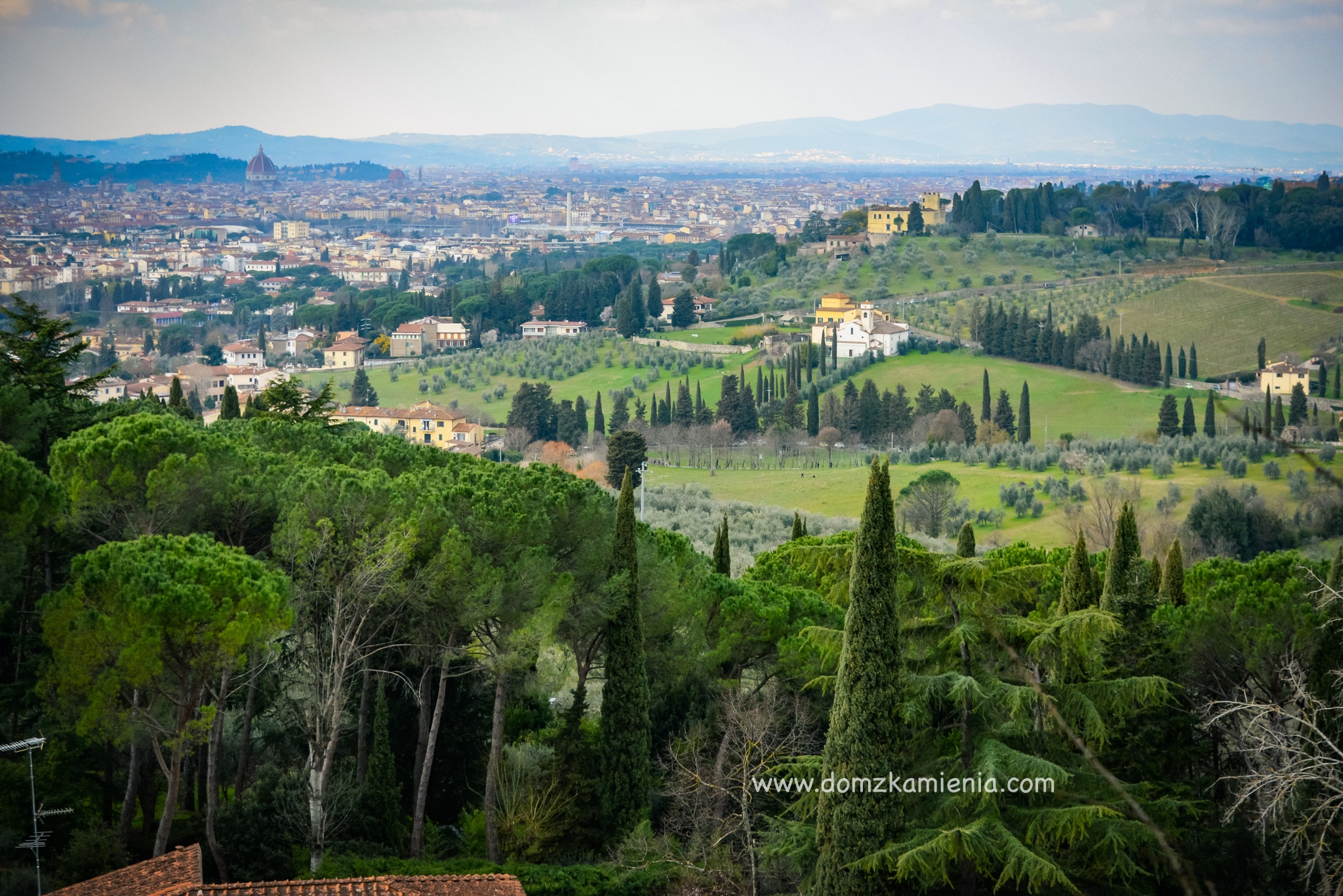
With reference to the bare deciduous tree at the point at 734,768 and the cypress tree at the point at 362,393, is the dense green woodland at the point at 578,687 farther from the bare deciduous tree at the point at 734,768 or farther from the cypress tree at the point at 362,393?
the cypress tree at the point at 362,393

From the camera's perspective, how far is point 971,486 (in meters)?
44.3

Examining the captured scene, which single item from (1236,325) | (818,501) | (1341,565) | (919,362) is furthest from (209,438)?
(1236,325)

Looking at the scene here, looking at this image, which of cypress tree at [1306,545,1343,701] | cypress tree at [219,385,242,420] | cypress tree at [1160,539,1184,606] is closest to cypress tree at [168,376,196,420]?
cypress tree at [219,385,242,420]

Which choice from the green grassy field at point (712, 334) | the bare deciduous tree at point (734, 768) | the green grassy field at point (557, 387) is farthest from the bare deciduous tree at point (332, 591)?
the green grassy field at point (712, 334)

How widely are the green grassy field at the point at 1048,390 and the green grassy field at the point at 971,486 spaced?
9.97 m

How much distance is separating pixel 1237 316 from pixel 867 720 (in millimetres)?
73615

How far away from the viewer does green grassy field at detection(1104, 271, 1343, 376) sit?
232 ft

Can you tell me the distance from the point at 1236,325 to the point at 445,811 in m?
69.7

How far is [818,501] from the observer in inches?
1698

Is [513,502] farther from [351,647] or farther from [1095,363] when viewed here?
[1095,363]

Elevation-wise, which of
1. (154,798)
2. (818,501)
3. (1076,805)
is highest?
(1076,805)

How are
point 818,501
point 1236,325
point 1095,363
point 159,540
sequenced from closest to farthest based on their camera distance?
point 159,540
point 818,501
point 1095,363
point 1236,325

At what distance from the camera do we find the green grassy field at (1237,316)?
70562 millimetres

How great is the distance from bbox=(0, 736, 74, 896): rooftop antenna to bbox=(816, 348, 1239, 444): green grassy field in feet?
158
